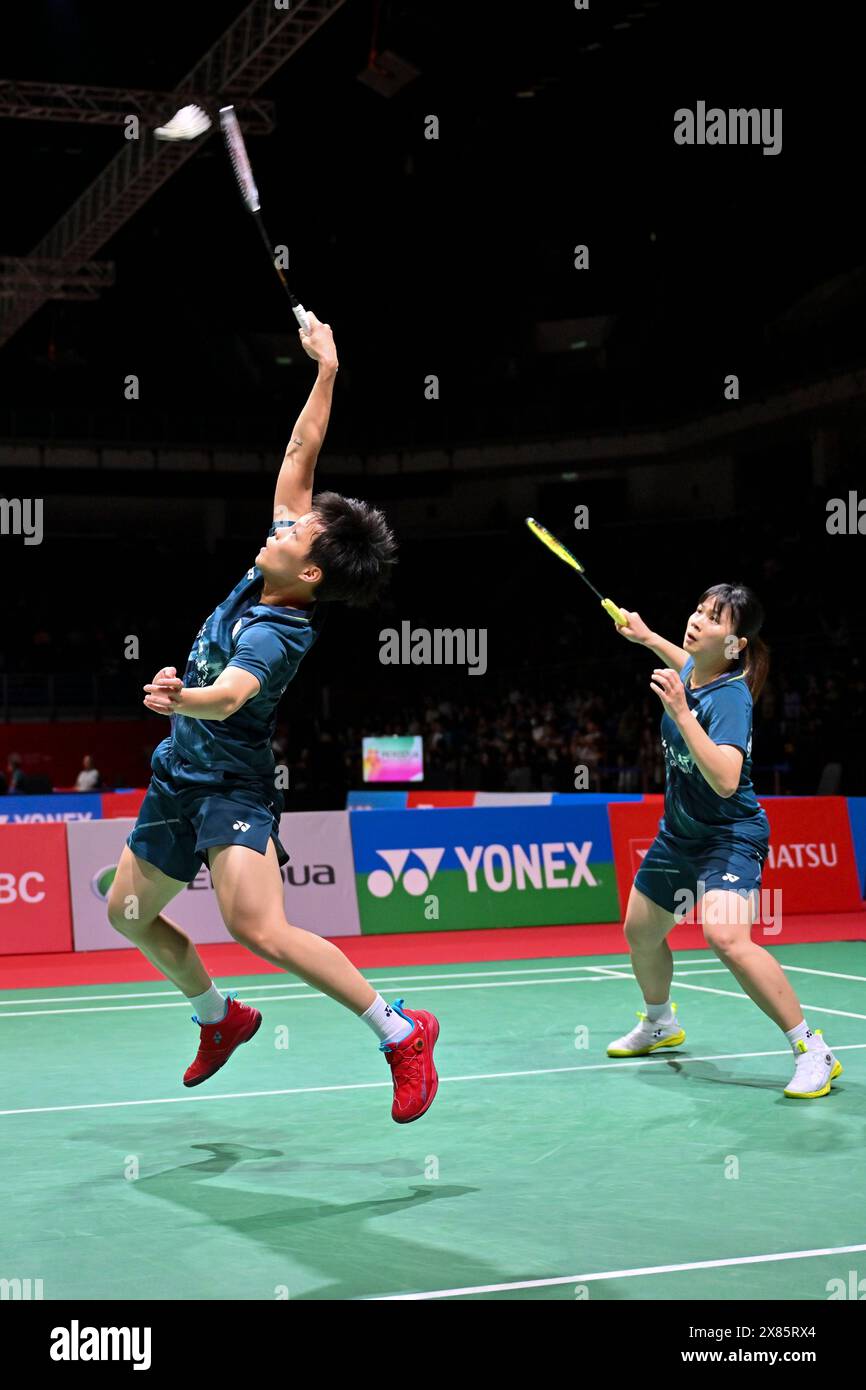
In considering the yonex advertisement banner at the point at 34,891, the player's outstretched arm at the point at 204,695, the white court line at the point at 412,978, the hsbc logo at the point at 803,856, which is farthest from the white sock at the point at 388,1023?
the hsbc logo at the point at 803,856

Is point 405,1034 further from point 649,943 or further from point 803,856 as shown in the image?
point 803,856

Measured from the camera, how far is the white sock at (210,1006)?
527 cm

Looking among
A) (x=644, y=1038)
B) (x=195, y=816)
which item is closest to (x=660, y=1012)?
(x=644, y=1038)

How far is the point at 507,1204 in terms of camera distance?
443 cm

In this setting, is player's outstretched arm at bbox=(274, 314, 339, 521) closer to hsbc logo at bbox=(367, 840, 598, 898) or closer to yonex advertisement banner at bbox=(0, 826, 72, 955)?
yonex advertisement banner at bbox=(0, 826, 72, 955)

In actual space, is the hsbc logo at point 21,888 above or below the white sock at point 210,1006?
below

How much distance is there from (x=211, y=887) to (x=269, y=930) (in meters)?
Answer: 6.29

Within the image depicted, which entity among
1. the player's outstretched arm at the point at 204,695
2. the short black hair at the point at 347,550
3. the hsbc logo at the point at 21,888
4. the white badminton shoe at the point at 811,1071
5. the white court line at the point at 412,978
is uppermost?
the short black hair at the point at 347,550

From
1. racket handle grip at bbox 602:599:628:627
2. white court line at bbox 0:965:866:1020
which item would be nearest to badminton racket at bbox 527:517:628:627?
racket handle grip at bbox 602:599:628:627

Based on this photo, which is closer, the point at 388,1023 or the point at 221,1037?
the point at 388,1023

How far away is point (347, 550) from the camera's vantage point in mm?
4863

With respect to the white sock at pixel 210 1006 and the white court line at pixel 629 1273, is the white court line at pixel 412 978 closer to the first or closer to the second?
the white sock at pixel 210 1006

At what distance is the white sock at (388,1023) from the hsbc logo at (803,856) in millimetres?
7966
